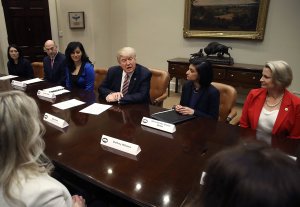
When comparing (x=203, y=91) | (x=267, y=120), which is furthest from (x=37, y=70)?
(x=267, y=120)

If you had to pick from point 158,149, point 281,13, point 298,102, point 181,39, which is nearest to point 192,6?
point 181,39

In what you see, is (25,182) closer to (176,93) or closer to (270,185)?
(270,185)

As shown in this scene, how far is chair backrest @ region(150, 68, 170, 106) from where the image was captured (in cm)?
286

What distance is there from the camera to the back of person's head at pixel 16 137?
0.76 meters

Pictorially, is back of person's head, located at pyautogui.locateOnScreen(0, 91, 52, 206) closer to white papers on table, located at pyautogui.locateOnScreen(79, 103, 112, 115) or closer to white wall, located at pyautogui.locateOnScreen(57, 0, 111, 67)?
white papers on table, located at pyautogui.locateOnScreen(79, 103, 112, 115)

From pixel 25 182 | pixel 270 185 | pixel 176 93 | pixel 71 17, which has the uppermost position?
pixel 71 17

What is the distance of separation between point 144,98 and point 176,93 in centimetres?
272

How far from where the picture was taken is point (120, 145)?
4.51ft

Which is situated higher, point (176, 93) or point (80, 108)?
point (80, 108)

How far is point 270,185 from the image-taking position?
1.49 ft

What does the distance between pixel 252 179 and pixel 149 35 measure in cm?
488

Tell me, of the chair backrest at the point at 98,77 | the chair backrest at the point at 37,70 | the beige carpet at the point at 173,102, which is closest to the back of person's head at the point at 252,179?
the chair backrest at the point at 98,77

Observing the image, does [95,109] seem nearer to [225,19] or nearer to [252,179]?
[252,179]

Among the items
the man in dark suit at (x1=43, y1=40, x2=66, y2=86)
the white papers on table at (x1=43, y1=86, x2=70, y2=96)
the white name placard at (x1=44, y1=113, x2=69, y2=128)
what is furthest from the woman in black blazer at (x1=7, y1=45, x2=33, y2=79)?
the white name placard at (x1=44, y1=113, x2=69, y2=128)
